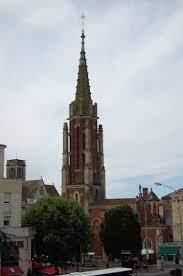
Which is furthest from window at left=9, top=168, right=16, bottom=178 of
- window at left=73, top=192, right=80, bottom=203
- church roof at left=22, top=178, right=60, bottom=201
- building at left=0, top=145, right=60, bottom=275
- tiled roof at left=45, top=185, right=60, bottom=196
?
building at left=0, top=145, right=60, bottom=275

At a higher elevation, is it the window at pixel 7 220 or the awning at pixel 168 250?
the window at pixel 7 220

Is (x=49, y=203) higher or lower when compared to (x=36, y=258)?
higher

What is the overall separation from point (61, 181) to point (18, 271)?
2580 inches

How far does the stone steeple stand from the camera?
4478 inches

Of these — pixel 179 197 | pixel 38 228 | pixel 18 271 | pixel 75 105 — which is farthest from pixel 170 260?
pixel 18 271

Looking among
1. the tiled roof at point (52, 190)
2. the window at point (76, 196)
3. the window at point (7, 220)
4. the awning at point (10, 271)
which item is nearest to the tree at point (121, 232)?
the window at point (76, 196)

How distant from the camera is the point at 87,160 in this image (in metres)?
108

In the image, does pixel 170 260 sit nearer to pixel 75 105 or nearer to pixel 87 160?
pixel 87 160

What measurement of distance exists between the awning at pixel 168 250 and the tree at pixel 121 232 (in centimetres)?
1100

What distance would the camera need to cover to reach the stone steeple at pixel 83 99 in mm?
113750

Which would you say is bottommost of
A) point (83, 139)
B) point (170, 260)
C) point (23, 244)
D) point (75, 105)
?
point (170, 260)

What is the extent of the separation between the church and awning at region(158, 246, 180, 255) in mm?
5835

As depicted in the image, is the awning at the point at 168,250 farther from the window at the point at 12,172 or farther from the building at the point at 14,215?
the window at the point at 12,172

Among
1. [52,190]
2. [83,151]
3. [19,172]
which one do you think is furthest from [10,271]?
[19,172]
